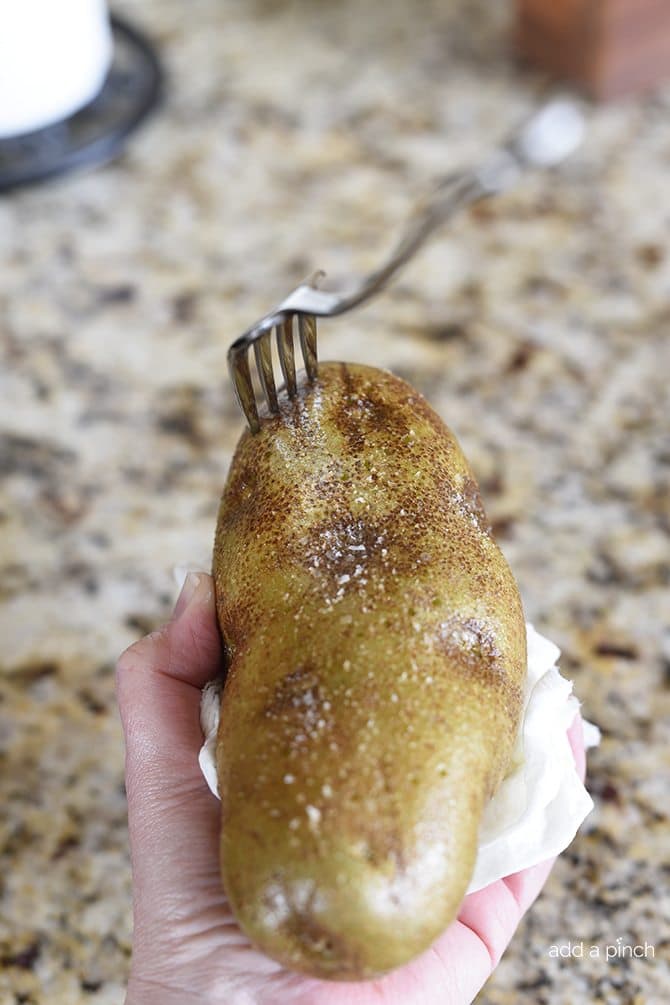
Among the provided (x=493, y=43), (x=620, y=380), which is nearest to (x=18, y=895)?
(x=620, y=380)

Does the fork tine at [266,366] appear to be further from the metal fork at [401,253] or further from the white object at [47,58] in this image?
the white object at [47,58]

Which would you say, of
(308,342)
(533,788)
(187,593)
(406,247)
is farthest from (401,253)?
(533,788)

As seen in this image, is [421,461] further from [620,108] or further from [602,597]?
[620,108]

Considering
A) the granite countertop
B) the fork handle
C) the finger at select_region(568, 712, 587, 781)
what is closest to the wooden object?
the granite countertop

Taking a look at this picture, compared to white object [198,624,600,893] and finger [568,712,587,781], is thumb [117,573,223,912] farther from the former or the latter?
finger [568,712,587,781]

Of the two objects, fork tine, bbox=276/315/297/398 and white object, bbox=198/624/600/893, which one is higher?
fork tine, bbox=276/315/297/398

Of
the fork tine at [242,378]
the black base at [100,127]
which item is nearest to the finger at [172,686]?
the fork tine at [242,378]
